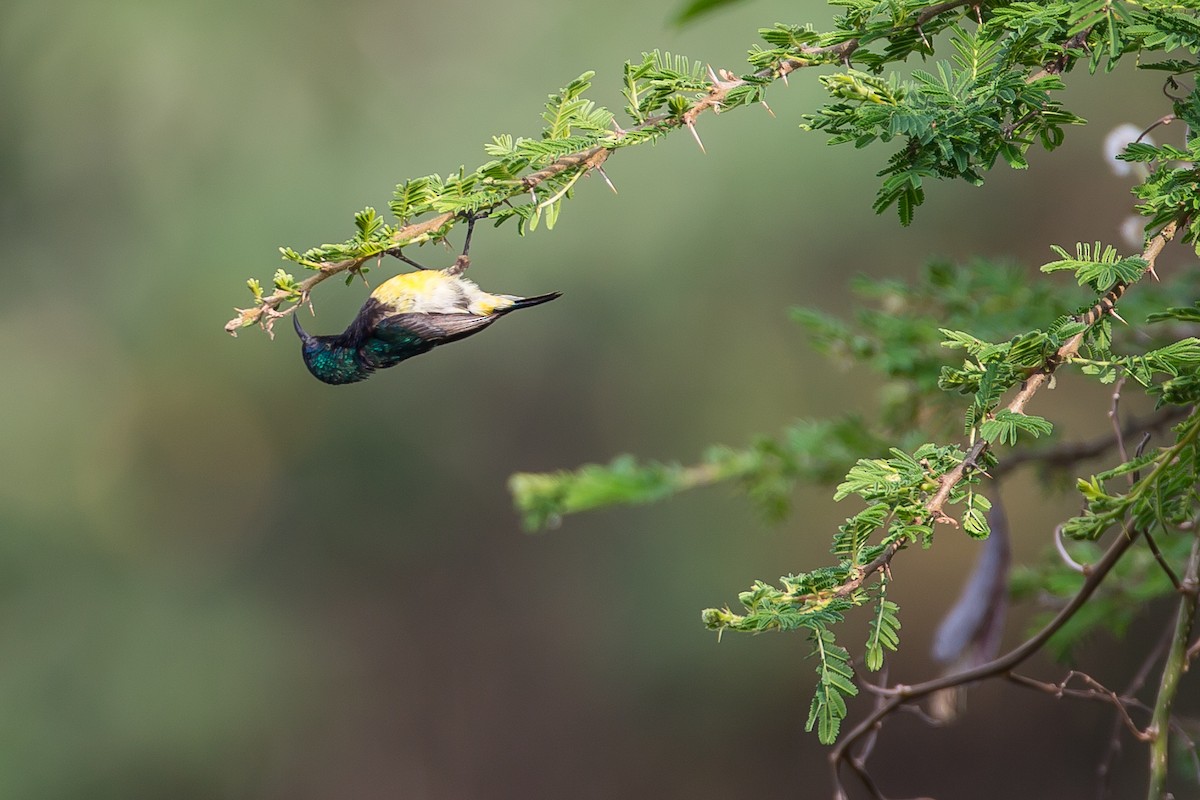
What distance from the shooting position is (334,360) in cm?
131

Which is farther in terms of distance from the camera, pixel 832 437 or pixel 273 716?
pixel 273 716

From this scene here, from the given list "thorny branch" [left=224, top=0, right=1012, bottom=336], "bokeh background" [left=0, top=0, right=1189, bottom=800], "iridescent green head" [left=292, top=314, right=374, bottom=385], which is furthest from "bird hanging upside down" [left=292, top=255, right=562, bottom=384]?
"bokeh background" [left=0, top=0, right=1189, bottom=800]

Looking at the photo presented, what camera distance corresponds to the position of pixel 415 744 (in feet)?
19.5

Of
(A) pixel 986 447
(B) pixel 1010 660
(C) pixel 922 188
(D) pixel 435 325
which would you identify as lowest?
(B) pixel 1010 660

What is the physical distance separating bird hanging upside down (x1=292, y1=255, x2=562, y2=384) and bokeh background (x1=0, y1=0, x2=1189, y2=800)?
8.53ft

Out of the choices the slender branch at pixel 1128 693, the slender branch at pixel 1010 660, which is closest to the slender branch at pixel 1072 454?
the slender branch at pixel 1128 693

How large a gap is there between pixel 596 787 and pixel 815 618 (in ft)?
18.4

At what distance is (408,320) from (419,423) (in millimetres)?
4273

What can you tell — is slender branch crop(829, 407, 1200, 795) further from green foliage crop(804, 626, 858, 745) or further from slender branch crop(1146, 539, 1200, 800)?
green foliage crop(804, 626, 858, 745)

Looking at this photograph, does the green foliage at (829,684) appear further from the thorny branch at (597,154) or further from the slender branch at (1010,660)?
the thorny branch at (597,154)

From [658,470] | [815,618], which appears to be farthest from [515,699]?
[815,618]

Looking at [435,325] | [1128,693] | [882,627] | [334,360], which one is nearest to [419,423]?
[334,360]

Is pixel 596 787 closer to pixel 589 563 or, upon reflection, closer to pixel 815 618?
pixel 589 563

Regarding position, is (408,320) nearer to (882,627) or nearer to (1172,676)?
(882,627)
